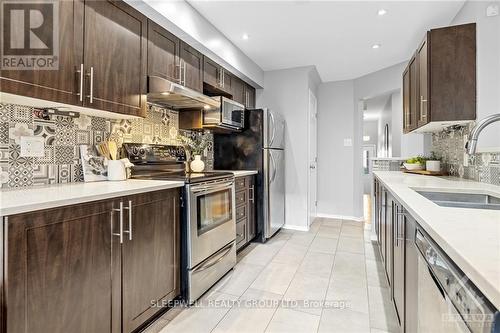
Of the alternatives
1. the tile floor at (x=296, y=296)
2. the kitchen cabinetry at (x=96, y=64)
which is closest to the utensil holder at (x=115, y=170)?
the kitchen cabinetry at (x=96, y=64)

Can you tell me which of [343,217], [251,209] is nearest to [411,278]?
[251,209]

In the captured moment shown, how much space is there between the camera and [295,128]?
420cm

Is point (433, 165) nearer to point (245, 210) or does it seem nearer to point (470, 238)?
point (245, 210)

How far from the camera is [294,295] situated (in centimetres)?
222

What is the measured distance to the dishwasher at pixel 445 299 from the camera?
1.75ft

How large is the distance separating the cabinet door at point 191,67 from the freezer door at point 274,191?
124 cm

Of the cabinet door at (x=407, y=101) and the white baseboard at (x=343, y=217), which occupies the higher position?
the cabinet door at (x=407, y=101)

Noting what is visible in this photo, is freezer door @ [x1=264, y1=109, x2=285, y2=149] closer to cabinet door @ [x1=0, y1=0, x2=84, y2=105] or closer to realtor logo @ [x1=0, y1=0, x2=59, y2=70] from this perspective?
cabinet door @ [x1=0, y1=0, x2=84, y2=105]

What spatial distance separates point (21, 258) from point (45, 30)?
46.9 inches

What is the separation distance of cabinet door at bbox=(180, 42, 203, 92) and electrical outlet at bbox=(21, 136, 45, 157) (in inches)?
51.0

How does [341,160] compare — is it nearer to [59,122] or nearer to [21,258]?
[59,122]

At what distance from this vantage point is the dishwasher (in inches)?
21.0

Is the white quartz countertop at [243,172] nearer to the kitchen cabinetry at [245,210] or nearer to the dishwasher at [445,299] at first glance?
the kitchen cabinetry at [245,210]

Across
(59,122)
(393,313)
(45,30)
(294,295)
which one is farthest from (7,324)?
(393,313)
